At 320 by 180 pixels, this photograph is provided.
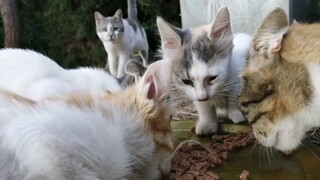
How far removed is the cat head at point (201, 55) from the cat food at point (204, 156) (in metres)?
0.31

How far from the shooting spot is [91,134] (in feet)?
5.43

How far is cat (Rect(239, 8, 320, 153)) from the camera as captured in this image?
2182 millimetres

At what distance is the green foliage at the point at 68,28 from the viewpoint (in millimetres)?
8701

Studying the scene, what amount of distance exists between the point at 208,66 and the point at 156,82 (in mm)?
1123

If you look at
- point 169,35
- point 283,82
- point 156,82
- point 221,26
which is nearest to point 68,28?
point 169,35

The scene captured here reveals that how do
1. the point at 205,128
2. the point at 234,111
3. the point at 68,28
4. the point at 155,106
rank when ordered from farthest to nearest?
the point at 68,28
the point at 234,111
the point at 205,128
the point at 155,106

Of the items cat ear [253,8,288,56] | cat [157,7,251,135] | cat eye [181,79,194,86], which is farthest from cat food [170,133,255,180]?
cat ear [253,8,288,56]

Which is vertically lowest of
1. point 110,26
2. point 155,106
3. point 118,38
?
point 118,38

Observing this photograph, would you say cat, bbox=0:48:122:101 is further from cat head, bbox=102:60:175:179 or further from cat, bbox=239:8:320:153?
cat head, bbox=102:60:175:179

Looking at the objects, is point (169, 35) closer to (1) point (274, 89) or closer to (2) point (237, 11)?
(2) point (237, 11)

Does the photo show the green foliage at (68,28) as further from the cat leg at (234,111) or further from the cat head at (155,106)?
the cat head at (155,106)

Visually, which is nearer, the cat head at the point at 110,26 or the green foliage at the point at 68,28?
the cat head at the point at 110,26

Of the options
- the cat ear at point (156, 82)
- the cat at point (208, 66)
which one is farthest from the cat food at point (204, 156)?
the cat ear at point (156, 82)

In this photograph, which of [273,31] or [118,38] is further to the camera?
[118,38]
